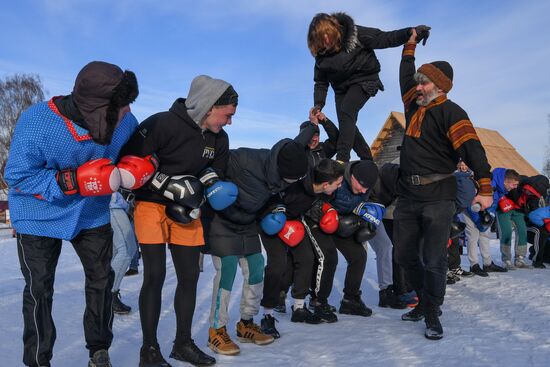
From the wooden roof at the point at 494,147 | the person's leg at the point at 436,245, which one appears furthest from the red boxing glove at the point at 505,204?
the wooden roof at the point at 494,147

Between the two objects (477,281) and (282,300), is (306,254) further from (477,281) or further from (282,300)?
(477,281)

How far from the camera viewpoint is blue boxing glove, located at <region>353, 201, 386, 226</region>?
4.84 metres

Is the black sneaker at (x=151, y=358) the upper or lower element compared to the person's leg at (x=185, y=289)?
lower

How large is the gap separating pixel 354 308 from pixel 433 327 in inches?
50.3

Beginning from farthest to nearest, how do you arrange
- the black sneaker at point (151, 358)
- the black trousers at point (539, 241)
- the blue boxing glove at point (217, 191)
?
the black trousers at point (539, 241)
the blue boxing glove at point (217, 191)
the black sneaker at point (151, 358)

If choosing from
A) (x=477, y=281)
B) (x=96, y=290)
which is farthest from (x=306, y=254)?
(x=477, y=281)

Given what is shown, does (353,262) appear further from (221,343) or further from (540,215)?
(540,215)

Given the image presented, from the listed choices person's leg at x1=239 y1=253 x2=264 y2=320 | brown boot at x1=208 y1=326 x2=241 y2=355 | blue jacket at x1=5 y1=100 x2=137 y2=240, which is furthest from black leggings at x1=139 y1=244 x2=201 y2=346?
person's leg at x1=239 y1=253 x2=264 y2=320

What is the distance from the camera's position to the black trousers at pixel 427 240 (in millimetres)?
3848

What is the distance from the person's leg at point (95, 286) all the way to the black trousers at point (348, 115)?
2.81 m

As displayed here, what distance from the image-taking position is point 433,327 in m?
3.73

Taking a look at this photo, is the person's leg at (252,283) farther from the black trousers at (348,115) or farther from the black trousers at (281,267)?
the black trousers at (348,115)

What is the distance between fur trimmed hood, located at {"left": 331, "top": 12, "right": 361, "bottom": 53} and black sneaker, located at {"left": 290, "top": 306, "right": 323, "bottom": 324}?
269 cm

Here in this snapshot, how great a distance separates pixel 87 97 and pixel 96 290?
1195 mm
